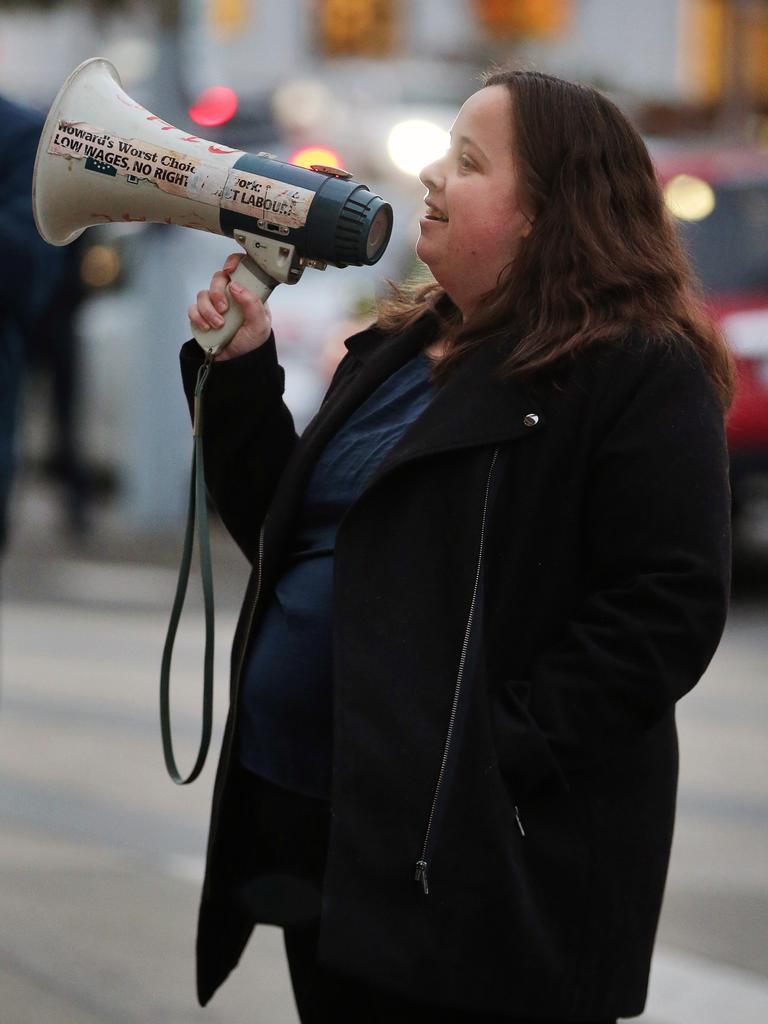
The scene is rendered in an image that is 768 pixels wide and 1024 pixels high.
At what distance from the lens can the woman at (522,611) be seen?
2217 millimetres

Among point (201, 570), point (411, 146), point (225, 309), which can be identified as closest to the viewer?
point (225, 309)

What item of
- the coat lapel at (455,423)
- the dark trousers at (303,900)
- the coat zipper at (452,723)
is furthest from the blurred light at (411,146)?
the coat zipper at (452,723)

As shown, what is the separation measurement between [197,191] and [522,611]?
0.77 m

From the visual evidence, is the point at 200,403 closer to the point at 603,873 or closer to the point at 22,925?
the point at 603,873

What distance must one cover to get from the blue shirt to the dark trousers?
33 mm

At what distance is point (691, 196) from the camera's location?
27.3 feet

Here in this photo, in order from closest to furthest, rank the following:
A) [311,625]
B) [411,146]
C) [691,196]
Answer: [311,625] → [691,196] → [411,146]

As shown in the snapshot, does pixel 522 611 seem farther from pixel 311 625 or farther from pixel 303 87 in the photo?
pixel 303 87

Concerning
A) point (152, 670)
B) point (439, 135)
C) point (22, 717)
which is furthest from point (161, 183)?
point (439, 135)

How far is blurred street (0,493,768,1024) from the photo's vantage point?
370 cm

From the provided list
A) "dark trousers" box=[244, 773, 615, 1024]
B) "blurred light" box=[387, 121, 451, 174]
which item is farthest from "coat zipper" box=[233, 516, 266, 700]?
"blurred light" box=[387, 121, 451, 174]

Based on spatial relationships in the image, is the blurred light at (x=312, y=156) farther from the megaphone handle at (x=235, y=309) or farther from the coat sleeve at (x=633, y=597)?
the coat sleeve at (x=633, y=597)

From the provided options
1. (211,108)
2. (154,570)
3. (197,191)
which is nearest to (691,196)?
(211,108)

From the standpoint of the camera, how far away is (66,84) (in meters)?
2.66
